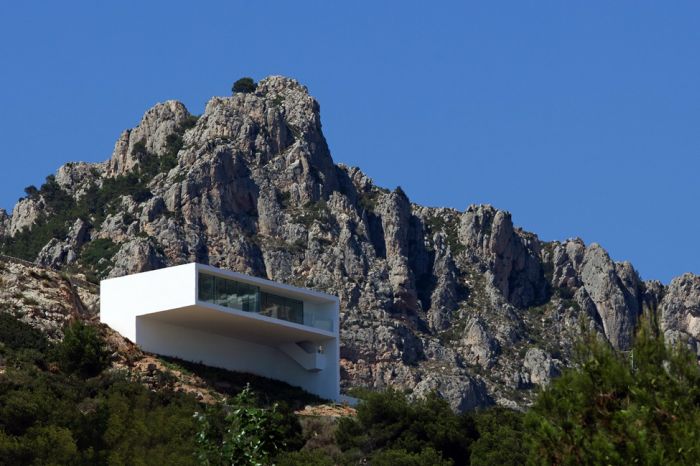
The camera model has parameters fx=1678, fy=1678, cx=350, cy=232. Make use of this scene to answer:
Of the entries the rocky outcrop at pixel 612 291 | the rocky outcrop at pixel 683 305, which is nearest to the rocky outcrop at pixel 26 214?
the rocky outcrop at pixel 612 291

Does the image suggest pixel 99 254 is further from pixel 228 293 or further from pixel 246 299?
pixel 228 293

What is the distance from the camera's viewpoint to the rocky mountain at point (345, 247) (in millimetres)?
113562

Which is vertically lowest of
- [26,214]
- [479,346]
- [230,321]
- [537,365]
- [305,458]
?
[305,458]

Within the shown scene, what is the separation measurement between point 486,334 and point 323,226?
14.1 meters

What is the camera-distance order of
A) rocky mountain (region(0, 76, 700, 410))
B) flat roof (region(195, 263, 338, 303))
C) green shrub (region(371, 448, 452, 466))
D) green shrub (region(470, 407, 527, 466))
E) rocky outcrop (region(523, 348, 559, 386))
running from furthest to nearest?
1. rocky outcrop (region(523, 348, 559, 386))
2. rocky mountain (region(0, 76, 700, 410))
3. flat roof (region(195, 263, 338, 303))
4. green shrub (region(371, 448, 452, 466))
5. green shrub (region(470, 407, 527, 466))

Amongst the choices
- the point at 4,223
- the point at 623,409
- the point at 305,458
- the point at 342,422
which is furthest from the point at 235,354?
the point at 4,223

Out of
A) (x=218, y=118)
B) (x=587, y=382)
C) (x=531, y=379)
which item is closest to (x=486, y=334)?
(x=531, y=379)

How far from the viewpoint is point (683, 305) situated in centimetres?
13500

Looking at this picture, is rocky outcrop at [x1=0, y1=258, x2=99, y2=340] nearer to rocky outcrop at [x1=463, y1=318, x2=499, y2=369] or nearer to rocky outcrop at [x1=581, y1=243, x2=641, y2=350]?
rocky outcrop at [x1=463, y1=318, x2=499, y2=369]

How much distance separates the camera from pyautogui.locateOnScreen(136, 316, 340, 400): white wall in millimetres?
60625

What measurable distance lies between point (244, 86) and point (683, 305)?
3991 centimetres

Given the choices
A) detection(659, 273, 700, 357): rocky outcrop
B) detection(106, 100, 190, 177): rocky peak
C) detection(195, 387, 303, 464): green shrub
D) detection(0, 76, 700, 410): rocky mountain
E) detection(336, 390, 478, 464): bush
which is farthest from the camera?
detection(659, 273, 700, 357): rocky outcrop

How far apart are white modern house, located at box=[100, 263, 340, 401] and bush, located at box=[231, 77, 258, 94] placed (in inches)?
2884

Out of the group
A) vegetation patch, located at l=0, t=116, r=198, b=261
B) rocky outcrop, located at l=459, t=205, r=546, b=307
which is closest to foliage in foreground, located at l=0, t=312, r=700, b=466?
vegetation patch, located at l=0, t=116, r=198, b=261
